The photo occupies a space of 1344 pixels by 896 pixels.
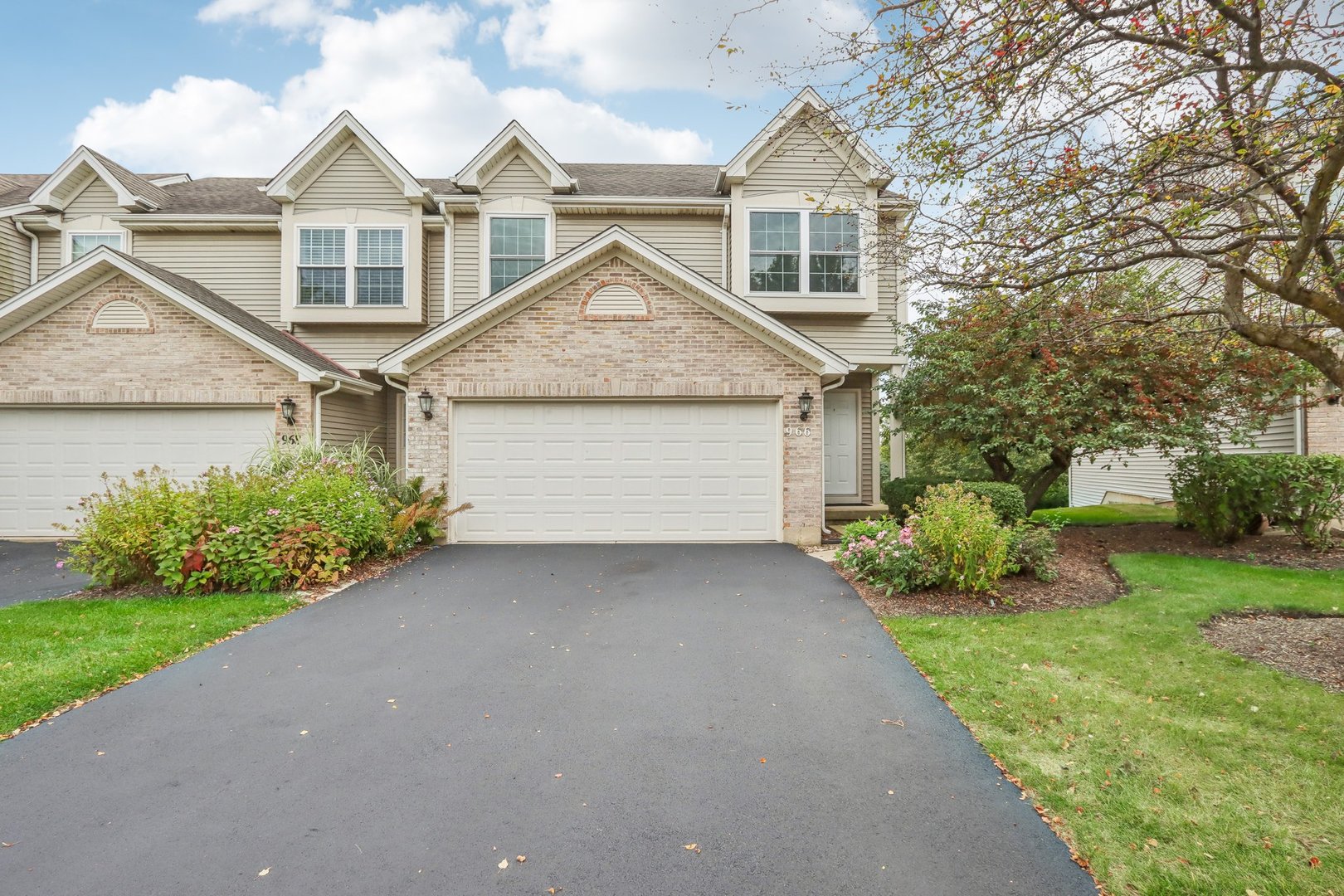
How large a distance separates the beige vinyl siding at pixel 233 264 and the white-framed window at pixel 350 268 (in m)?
1.14

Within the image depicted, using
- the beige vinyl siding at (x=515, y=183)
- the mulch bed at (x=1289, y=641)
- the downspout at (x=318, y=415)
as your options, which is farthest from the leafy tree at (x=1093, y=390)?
the downspout at (x=318, y=415)

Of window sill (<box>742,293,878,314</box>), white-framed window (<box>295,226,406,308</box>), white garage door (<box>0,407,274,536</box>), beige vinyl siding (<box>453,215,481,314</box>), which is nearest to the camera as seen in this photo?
white garage door (<box>0,407,274,536</box>)

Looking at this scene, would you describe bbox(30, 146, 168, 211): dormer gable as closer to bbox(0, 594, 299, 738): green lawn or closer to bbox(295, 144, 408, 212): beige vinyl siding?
bbox(295, 144, 408, 212): beige vinyl siding

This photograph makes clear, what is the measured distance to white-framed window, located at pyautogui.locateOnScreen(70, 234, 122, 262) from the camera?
13469mm

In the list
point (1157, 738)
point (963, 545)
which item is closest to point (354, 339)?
point (963, 545)

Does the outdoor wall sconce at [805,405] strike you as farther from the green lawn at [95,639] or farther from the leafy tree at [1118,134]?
the green lawn at [95,639]

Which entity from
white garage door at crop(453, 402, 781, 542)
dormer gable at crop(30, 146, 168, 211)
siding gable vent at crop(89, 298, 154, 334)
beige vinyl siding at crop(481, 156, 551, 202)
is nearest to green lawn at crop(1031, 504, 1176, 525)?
white garage door at crop(453, 402, 781, 542)

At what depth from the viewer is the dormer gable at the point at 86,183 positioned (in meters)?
13.0

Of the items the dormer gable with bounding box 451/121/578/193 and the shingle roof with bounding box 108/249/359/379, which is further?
the dormer gable with bounding box 451/121/578/193

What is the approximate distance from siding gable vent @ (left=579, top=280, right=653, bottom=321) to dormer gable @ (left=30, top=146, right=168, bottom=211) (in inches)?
415

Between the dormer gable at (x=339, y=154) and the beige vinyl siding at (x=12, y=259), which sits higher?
the dormer gable at (x=339, y=154)

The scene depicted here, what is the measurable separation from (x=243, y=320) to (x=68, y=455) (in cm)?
373

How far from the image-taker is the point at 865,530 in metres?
8.05

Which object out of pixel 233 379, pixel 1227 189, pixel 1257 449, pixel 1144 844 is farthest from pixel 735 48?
pixel 1257 449
